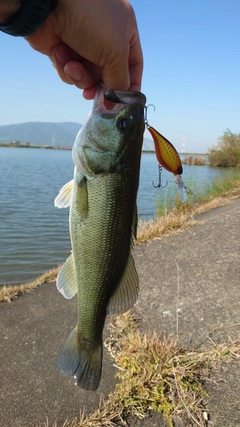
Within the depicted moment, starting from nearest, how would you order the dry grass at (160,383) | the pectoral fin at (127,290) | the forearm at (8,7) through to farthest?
the forearm at (8,7)
the pectoral fin at (127,290)
the dry grass at (160,383)

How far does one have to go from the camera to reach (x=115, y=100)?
6.93ft

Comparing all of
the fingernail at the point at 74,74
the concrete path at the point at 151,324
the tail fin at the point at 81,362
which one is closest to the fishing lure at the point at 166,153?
the fingernail at the point at 74,74

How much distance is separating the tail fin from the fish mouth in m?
1.40

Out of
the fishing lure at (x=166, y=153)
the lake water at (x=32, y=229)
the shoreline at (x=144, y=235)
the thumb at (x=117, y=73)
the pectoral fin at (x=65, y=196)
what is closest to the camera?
the thumb at (x=117, y=73)

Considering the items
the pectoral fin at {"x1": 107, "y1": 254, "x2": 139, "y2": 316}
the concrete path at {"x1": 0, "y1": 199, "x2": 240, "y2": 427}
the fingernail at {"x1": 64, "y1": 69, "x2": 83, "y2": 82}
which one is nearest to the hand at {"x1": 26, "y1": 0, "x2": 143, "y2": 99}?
the fingernail at {"x1": 64, "y1": 69, "x2": 83, "y2": 82}

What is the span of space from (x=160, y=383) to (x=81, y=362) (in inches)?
69.2

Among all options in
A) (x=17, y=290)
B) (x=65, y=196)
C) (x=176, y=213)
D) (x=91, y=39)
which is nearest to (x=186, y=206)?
(x=176, y=213)

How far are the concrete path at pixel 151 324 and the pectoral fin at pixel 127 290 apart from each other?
72.4 inches

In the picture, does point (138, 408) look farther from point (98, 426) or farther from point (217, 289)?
point (217, 289)

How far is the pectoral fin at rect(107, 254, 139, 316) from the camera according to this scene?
7.21 ft

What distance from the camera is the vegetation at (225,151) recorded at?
119 feet

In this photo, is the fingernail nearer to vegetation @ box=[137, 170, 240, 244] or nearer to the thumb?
the thumb

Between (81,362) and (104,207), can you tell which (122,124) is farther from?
(81,362)

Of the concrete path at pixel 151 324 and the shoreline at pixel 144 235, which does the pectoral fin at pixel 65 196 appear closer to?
the concrete path at pixel 151 324
